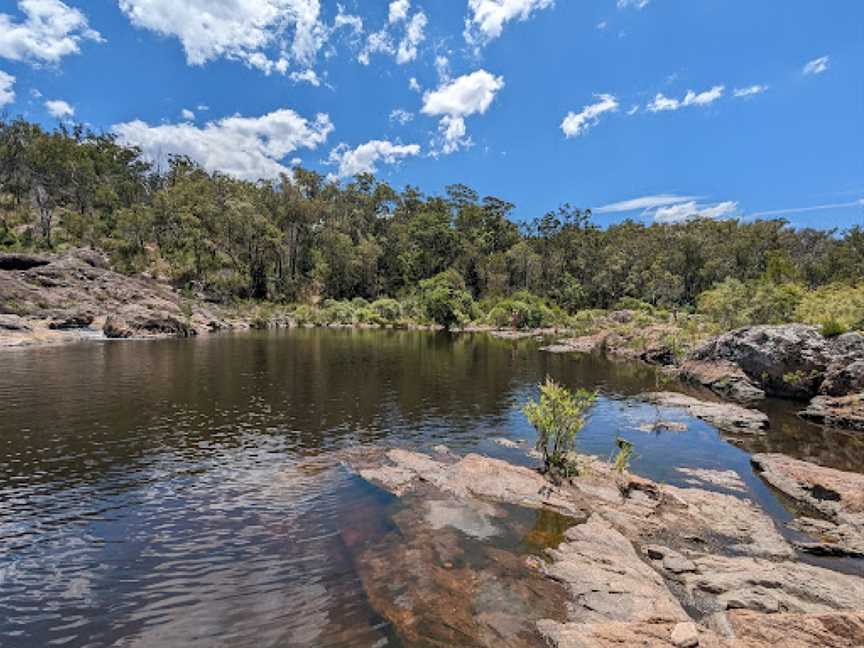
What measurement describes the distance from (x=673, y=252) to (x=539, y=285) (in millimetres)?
33106

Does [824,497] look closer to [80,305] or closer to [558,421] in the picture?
[558,421]

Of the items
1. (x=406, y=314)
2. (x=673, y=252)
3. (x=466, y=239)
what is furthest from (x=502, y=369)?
(x=466, y=239)

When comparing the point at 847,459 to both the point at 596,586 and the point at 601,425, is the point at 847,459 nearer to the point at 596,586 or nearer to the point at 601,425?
the point at 601,425

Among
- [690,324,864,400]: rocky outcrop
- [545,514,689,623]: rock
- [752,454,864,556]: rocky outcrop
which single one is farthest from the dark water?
[545,514,689,623]: rock

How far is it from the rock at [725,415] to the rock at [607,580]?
59.7 ft

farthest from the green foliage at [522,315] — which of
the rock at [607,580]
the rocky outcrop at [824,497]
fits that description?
the rock at [607,580]

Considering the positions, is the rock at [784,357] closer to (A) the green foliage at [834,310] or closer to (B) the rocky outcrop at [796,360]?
(B) the rocky outcrop at [796,360]

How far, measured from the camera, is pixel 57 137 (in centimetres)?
11981

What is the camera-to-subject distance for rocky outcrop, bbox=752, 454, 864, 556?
47.1ft

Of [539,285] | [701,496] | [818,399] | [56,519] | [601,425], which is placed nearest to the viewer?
[56,519]

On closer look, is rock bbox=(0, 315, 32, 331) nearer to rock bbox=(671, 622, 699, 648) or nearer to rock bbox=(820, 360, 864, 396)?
rock bbox=(671, 622, 699, 648)

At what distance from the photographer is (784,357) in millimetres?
35406

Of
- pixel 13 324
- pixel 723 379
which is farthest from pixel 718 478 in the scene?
pixel 13 324

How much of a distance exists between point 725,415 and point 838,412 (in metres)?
6.73
